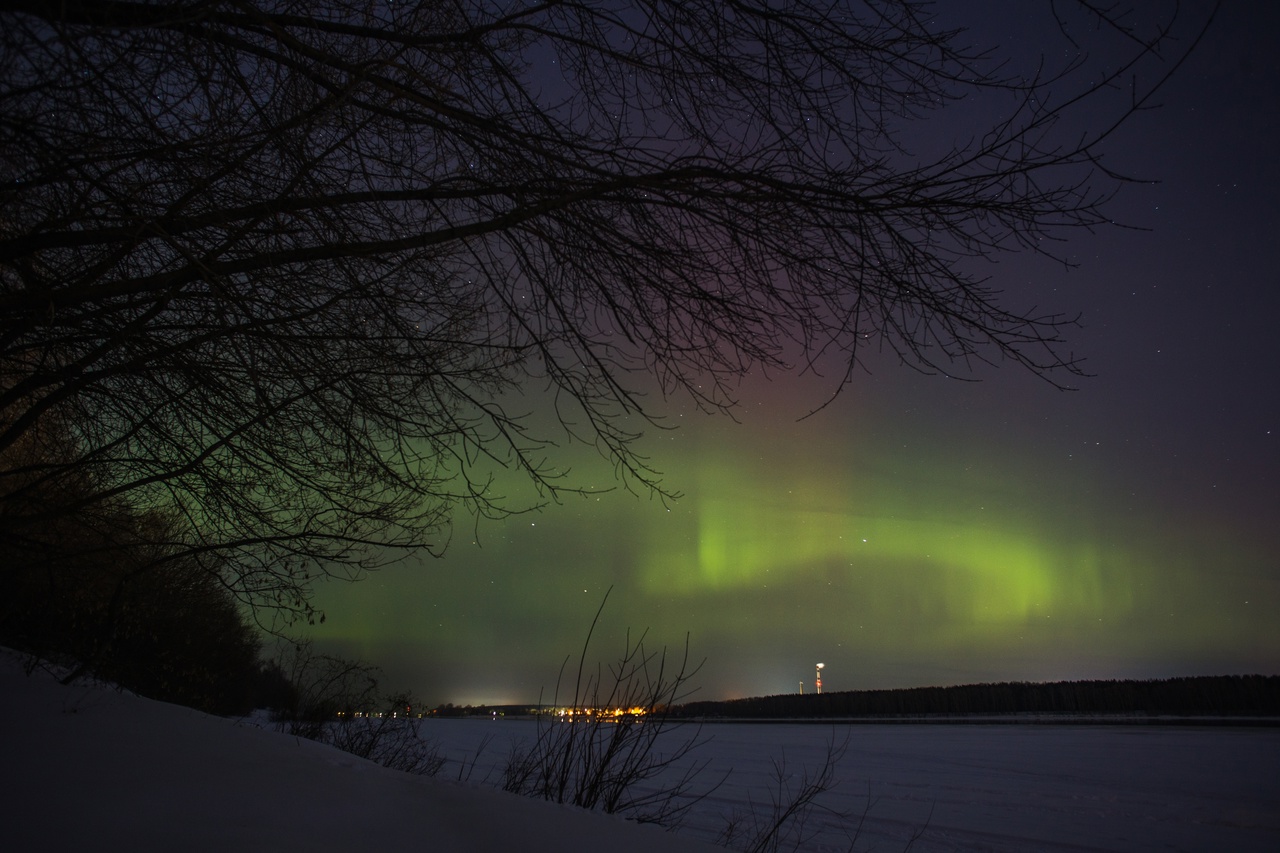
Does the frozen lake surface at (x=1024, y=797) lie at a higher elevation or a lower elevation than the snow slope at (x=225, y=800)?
lower

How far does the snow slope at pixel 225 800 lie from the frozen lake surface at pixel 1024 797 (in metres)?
2.82

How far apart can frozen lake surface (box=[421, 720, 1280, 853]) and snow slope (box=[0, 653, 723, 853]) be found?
2.82m

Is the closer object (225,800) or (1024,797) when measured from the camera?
(225,800)

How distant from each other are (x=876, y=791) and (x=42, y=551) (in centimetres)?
1234

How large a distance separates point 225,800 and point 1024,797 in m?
12.7

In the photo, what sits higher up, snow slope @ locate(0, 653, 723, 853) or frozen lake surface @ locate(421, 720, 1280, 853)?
snow slope @ locate(0, 653, 723, 853)

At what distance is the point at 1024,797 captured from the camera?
11266 millimetres

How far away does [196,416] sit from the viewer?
317 centimetres

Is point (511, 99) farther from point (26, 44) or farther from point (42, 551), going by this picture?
point (42, 551)

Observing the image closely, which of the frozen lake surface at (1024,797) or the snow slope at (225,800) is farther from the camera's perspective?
the frozen lake surface at (1024,797)

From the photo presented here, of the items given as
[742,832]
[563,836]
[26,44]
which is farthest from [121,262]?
[742,832]

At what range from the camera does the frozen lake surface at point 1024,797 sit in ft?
27.3

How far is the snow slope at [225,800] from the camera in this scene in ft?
5.14

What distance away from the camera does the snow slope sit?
1.57m
